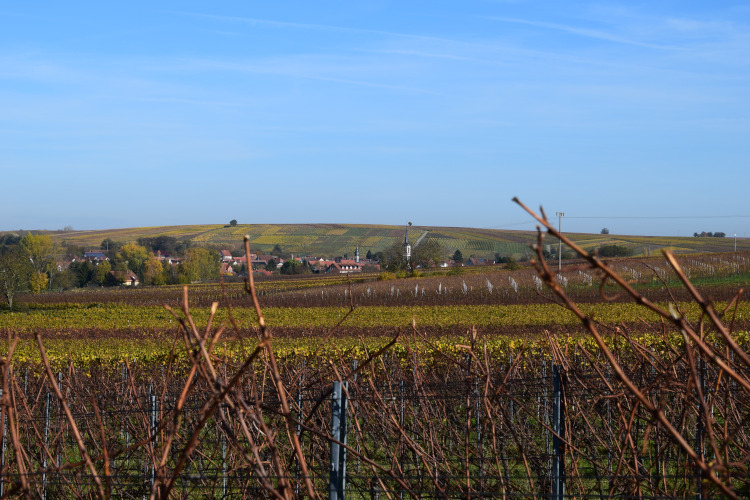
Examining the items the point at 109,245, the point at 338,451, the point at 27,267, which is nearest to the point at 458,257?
the point at 27,267

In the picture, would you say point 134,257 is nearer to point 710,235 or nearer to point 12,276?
point 12,276

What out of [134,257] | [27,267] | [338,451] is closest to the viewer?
[338,451]

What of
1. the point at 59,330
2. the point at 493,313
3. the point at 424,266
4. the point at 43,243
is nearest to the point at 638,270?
the point at 424,266

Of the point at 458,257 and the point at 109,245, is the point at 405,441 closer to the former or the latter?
the point at 458,257

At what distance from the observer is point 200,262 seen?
82.2 meters

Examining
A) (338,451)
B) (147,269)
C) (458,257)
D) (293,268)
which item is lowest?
(147,269)

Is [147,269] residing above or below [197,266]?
below

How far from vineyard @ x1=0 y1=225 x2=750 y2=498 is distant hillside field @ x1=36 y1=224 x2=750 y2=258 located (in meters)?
38.1

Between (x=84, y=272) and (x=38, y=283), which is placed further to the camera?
(x=84, y=272)

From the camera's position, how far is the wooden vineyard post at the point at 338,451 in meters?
2.43

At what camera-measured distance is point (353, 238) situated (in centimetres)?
11656

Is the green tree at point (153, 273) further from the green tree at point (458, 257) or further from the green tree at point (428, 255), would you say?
the green tree at point (458, 257)

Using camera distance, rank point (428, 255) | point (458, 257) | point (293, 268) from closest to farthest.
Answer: point (428, 255)
point (293, 268)
point (458, 257)

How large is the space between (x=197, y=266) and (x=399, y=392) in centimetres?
7940
